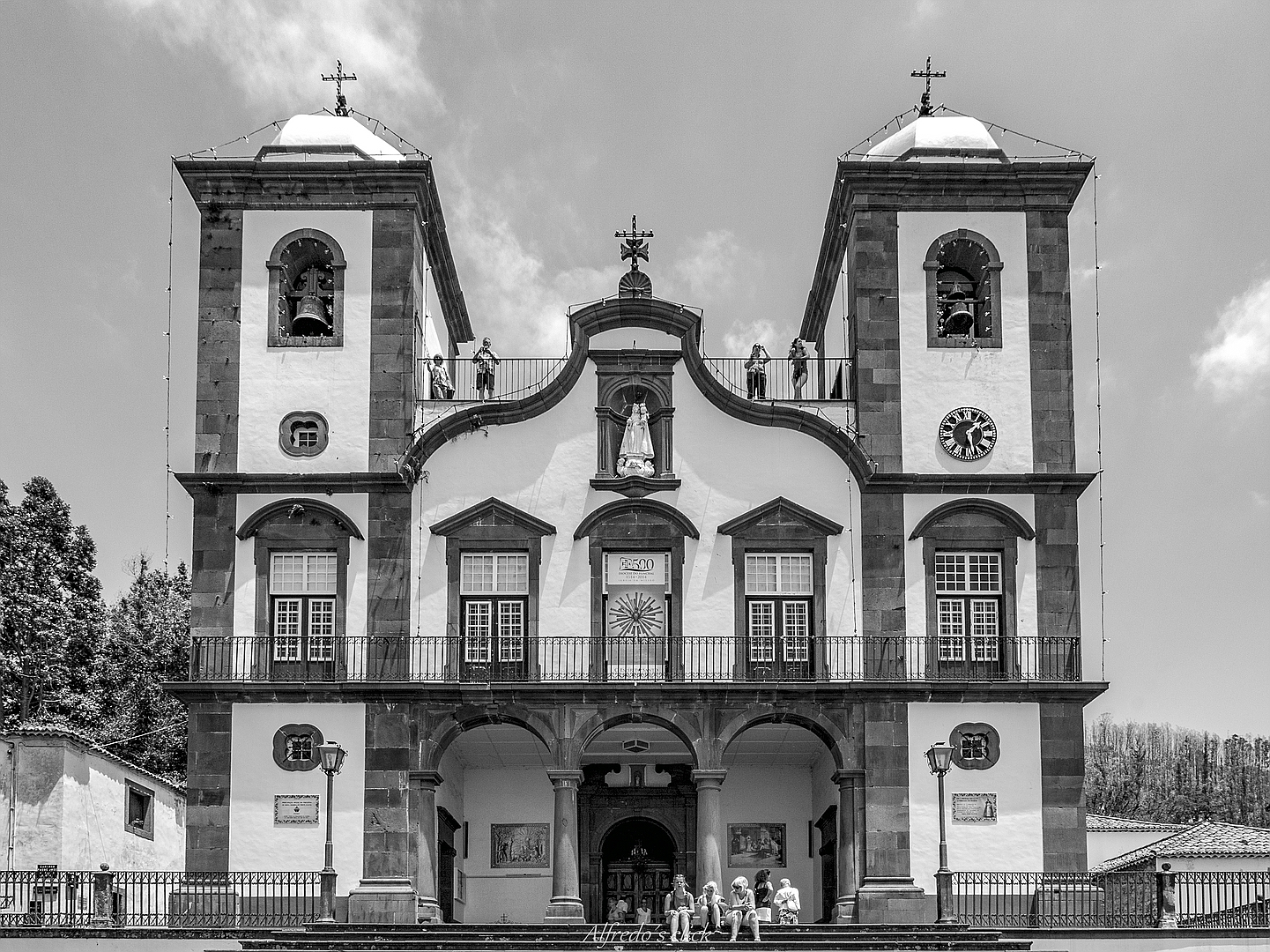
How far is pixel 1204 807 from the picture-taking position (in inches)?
2805

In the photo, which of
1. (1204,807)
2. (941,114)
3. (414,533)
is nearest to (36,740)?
(414,533)

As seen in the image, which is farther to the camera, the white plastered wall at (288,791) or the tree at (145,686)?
the tree at (145,686)

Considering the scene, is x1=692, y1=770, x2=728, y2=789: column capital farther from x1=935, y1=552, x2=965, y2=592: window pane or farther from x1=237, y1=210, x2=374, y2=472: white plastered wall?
x1=237, y1=210, x2=374, y2=472: white plastered wall

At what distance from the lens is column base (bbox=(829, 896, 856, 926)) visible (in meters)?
30.8

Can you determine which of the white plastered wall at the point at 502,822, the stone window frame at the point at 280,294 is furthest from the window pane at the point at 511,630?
the stone window frame at the point at 280,294

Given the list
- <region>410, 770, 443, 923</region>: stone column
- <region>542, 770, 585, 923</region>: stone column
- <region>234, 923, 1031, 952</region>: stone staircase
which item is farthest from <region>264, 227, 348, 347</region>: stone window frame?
<region>234, 923, 1031, 952</region>: stone staircase

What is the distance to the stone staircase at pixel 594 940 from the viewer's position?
2703 centimetres

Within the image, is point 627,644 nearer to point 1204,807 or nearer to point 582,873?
point 582,873

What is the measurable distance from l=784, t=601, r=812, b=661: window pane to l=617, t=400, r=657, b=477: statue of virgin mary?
343 centimetres

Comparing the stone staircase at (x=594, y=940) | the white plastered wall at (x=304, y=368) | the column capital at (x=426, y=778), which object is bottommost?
the stone staircase at (x=594, y=940)

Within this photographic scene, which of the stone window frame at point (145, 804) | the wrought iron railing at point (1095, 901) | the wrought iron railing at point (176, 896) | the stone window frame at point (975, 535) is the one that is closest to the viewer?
the wrought iron railing at point (1095, 901)

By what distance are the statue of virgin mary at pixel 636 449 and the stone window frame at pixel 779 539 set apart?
5.71 ft

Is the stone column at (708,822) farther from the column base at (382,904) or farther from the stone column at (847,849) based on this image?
the column base at (382,904)

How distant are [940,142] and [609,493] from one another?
901cm
